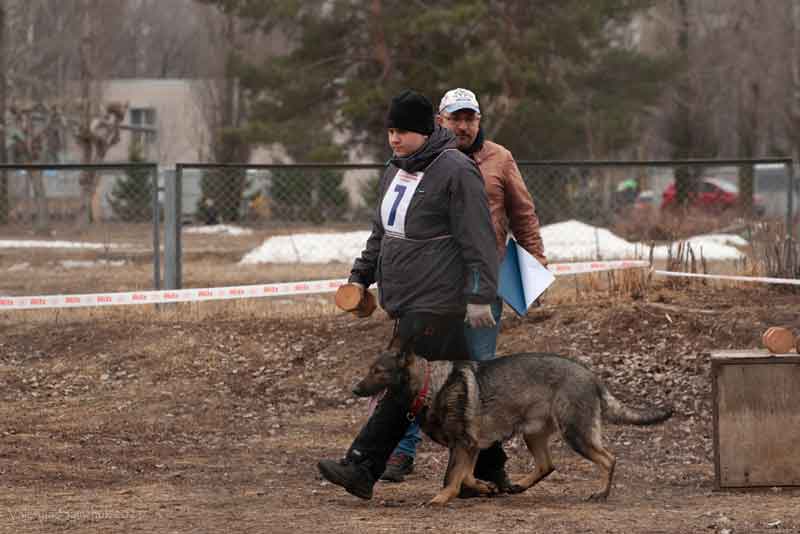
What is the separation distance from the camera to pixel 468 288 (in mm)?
6078

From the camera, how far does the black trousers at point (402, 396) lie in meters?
6.19

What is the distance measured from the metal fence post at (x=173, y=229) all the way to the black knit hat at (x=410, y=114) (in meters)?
6.11

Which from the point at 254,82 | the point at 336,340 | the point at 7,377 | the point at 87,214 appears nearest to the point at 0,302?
the point at 7,377

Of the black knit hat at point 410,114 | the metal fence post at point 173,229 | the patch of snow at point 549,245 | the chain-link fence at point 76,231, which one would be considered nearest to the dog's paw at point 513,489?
the black knit hat at point 410,114

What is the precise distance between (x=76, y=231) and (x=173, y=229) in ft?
42.0

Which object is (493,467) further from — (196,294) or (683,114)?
(683,114)

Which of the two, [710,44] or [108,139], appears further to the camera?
[710,44]

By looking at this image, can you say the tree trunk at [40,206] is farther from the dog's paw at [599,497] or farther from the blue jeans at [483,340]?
the dog's paw at [599,497]

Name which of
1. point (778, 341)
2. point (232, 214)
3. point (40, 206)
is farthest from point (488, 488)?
point (40, 206)

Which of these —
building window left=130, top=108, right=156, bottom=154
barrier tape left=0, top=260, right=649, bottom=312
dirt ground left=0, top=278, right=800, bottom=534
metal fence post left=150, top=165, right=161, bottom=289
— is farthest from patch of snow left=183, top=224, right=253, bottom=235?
building window left=130, top=108, right=156, bottom=154

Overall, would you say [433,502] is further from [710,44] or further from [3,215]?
[710,44]

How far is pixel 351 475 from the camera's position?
6211 mm

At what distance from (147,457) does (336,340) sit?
3224mm

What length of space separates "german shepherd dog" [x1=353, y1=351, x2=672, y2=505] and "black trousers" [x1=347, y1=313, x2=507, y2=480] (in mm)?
70
